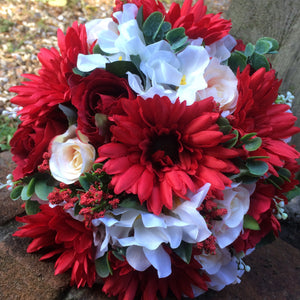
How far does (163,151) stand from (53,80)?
36 cm

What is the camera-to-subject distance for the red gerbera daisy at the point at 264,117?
815mm

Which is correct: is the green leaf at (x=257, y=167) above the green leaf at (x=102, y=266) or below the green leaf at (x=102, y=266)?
above

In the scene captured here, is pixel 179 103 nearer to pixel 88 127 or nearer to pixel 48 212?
pixel 88 127

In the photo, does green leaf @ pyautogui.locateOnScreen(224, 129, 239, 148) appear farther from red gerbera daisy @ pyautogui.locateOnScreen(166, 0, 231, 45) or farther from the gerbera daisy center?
red gerbera daisy @ pyautogui.locateOnScreen(166, 0, 231, 45)

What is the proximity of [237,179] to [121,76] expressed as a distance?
1.22ft

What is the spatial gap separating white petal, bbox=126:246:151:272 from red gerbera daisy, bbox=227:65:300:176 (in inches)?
13.8

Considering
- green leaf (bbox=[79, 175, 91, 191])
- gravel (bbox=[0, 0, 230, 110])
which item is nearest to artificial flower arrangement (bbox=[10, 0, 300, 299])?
green leaf (bbox=[79, 175, 91, 191])

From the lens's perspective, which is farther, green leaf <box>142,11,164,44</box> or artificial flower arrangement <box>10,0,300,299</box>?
green leaf <box>142,11,164,44</box>

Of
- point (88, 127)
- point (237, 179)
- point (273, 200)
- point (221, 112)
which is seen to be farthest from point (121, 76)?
point (273, 200)

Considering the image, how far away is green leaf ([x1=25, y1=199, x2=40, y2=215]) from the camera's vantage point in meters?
0.93

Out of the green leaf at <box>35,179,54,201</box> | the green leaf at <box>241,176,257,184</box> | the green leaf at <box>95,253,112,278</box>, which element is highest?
the green leaf at <box>241,176,257,184</box>

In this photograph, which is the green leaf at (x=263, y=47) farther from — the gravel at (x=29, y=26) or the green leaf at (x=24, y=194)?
the gravel at (x=29, y=26)

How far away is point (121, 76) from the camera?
0.83 metres

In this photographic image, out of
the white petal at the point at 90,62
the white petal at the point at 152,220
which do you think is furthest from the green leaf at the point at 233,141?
the white petal at the point at 90,62
